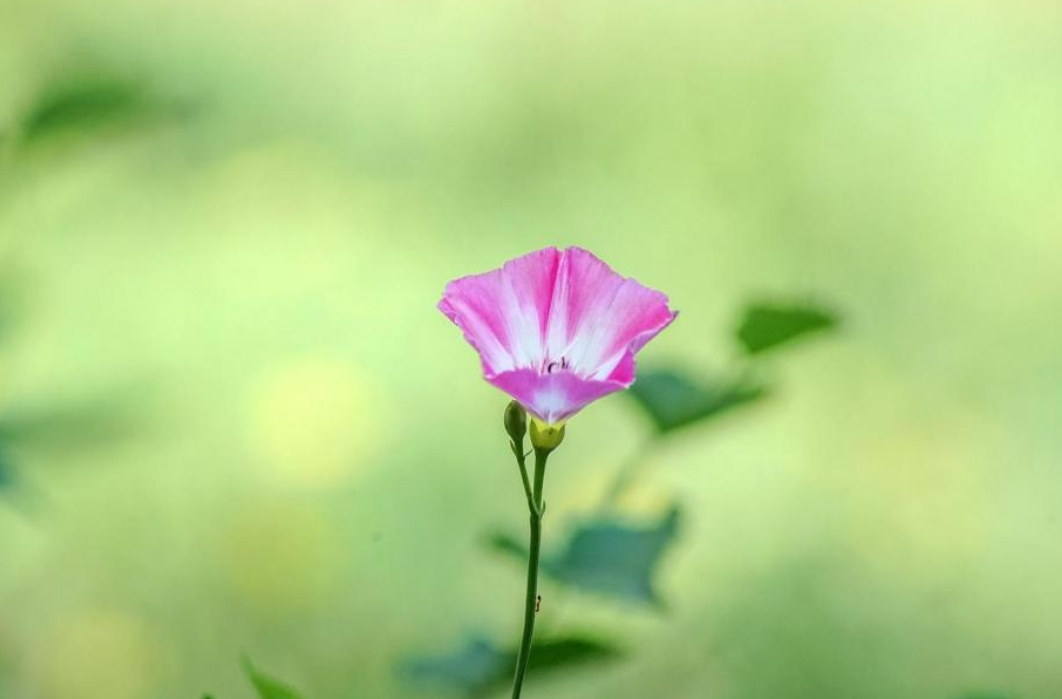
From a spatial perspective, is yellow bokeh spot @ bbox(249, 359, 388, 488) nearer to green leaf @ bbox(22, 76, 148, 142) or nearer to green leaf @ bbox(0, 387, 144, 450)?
green leaf @ bbox(0, 387, 144, 450)

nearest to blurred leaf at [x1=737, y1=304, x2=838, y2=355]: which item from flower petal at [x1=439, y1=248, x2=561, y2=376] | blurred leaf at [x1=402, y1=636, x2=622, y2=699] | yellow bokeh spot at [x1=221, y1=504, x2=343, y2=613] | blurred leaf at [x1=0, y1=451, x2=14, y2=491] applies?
blurred leaf at [x1=402, y1=636, x2=622, y2=699]

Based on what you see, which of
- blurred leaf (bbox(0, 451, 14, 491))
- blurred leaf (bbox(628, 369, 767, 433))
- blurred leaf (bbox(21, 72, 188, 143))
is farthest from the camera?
blurred leaf (bbox(628, 369, 767, 433))

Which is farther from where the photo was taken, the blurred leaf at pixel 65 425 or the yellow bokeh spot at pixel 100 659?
the yellow bokeh spot at pixel 100 659

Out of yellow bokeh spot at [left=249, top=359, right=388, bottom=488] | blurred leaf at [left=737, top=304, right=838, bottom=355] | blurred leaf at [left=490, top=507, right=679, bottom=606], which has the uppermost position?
yellow bokeh spot at [left=249, top=359, right=388, bottom=488]

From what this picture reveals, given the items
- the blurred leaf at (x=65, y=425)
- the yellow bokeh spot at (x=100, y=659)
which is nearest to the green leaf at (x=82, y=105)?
the blurred leaf at (x=65, y=425)

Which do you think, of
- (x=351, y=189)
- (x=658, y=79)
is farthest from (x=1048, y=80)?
(x=351, y=189)

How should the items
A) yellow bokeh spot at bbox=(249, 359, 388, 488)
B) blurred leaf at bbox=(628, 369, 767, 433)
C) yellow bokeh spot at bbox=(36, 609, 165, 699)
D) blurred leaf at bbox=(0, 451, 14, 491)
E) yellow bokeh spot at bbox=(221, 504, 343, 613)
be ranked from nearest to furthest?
blurred leaf at bbox=(0, 451, 14, 491) → blurred leaf at bbox=(628, 369, 767, 433) → yellow bokeh spot at bbox=(36, 609, 165, 699) → yellow bokeh spot at bbox=(221, 504, 343, 613) → yellow bokeh spot at bbox=(249, 359, 388, 488)

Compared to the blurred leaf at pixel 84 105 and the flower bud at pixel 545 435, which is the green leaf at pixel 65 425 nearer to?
the blurred leaf at pixel 84 105
